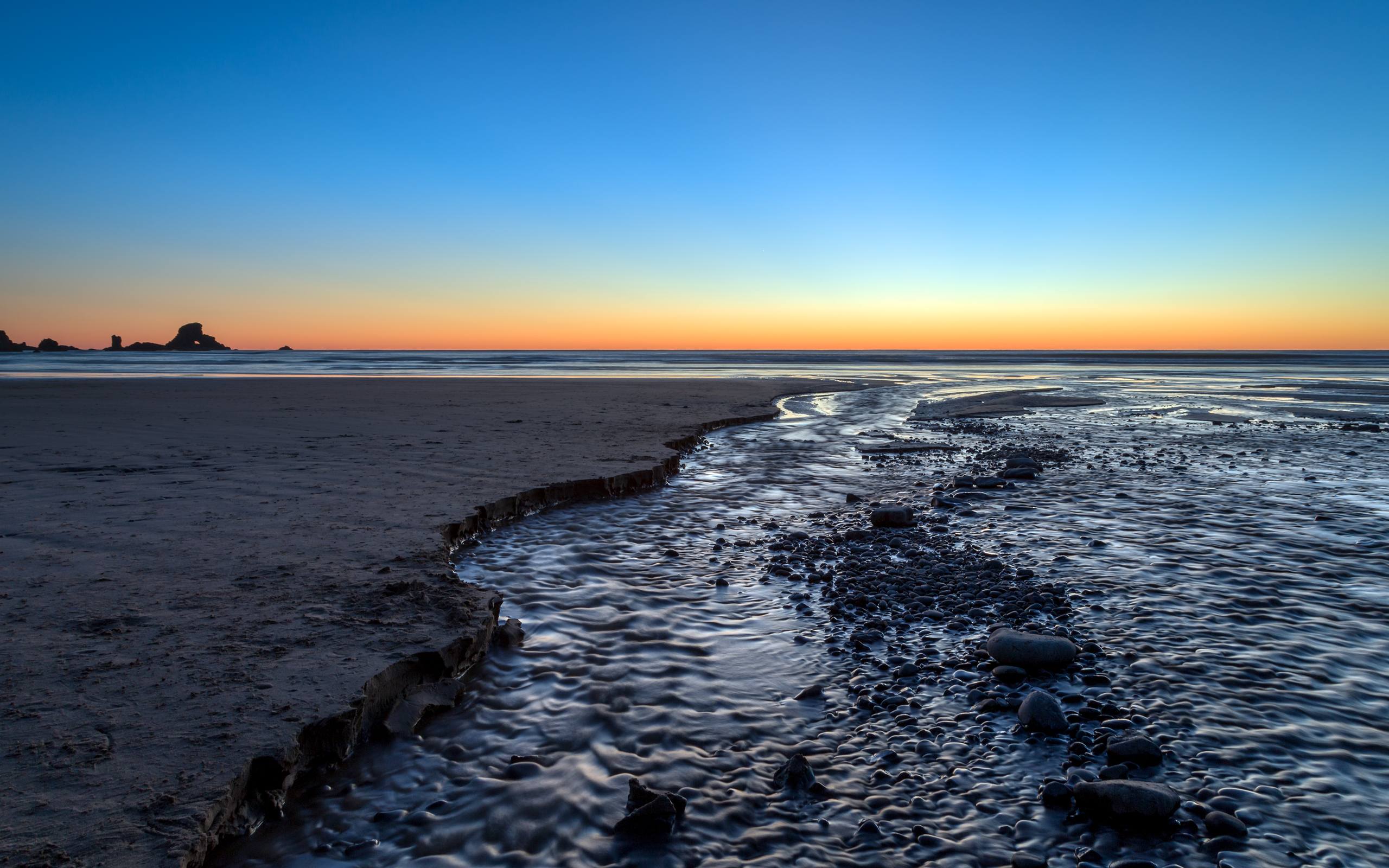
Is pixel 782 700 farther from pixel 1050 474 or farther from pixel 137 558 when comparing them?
pixel 1050 474

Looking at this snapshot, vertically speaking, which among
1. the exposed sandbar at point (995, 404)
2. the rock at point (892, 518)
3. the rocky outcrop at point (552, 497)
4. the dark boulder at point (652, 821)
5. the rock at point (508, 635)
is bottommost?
the dark boulder at point (652, 821)

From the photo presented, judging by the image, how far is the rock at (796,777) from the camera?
3.49 m

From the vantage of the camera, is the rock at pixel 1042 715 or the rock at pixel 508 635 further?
the rock at pixel 508 635

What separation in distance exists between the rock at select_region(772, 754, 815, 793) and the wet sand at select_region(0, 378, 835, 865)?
219 centimetres

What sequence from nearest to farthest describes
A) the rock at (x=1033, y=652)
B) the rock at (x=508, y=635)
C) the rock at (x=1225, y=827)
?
the rock at (x=1225, y=827), the rock at (x=1033, y=652), the rock at (x=508, y=635)

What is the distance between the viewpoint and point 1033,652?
4727mm

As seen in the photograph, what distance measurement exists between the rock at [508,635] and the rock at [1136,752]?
3.73 metres

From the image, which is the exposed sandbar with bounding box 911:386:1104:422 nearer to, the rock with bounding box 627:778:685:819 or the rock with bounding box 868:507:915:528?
the rock with bounding box 868:507:915:528

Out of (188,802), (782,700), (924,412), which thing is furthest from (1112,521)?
(924,412)

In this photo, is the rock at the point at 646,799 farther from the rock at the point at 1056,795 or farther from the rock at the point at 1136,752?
the rock at the point at 1136,752

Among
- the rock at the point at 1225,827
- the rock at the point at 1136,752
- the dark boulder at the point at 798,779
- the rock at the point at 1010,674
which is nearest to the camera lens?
the rock at the point at 1225,827

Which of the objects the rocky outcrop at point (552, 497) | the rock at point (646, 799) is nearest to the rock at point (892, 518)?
the rocky outcrop at point (552, 497)

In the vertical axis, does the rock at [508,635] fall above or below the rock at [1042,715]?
above

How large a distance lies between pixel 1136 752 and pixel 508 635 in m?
3.90
